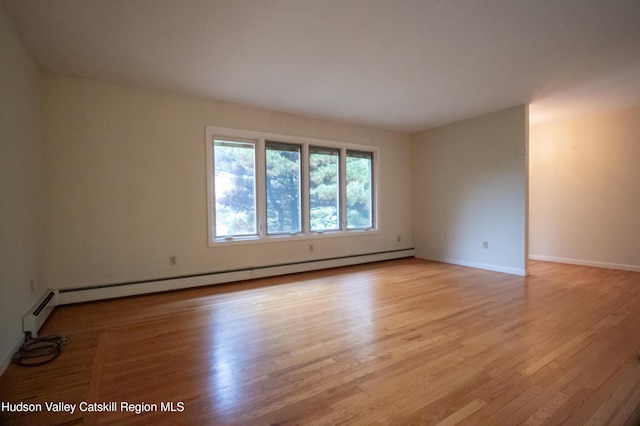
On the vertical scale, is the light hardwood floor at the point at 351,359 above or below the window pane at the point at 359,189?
below

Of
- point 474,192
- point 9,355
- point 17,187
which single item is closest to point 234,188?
point 17,187

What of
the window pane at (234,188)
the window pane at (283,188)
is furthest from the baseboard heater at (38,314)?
the window pane at (283,188)

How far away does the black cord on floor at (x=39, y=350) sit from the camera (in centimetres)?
213

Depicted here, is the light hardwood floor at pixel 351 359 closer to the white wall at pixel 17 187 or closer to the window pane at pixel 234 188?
the white wall at pixel 17 187

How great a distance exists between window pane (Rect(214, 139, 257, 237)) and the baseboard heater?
6.19 feet

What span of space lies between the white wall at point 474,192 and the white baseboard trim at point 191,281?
1443 millimetres

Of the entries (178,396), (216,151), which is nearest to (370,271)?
(216,151)

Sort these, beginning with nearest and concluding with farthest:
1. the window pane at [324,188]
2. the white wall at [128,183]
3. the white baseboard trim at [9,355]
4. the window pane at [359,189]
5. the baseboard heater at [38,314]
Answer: the white baseboard trim at [9,355] < the baseboard heater at [38,314] < the white wall at [128,183] < the window pane at [324,188] < the window pane at [359,189]

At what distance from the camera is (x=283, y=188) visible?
16.1 feet

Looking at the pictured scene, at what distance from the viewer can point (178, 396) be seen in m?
1.70

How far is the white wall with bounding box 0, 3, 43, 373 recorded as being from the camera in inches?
83.6

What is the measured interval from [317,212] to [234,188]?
1495 mm

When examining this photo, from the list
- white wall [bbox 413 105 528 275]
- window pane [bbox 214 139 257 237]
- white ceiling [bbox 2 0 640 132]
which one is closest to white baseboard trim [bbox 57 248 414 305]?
window pane [bbox 214 139 257 237]

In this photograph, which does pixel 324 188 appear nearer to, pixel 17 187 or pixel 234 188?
pixel 234 188
